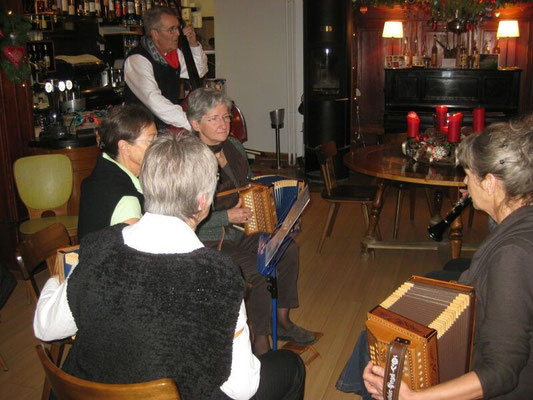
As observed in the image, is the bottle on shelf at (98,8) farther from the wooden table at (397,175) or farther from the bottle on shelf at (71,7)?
the wooden table at (397,175)

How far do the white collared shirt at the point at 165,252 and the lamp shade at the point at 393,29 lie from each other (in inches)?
313

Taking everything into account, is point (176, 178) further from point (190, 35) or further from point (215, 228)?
point (190, 35)

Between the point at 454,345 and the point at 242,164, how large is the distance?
1.85 meters

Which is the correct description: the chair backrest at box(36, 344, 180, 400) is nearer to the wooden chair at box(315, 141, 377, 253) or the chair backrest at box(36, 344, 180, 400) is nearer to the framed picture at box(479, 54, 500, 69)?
the wooden chair at box(315, 141, 377, 253)

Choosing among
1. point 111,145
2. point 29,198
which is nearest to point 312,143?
point 29,198

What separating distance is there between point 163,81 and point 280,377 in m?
2.39

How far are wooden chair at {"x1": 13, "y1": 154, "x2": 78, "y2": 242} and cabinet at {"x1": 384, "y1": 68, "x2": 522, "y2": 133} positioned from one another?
498cm

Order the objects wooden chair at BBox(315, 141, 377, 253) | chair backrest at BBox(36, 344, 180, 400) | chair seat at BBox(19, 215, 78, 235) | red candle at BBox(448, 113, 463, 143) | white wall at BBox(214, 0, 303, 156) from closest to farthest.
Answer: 1. chair backrest at BBox(36, 344, 180, 400)
2. chair seat at BBox(19, 215, 78, 235)
3. red candle at BBox(448, 113, 463, 143)
4. wooden chair at BBox(315, 141, 377, 253)
5. white wall at BBox(214, 0, 303, 156)

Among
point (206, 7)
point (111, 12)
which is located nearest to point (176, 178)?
point (111, 12)

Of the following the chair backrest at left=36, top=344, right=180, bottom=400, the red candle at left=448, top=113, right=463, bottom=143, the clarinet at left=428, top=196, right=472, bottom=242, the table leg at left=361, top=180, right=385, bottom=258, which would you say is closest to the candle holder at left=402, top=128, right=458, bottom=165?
the red candle at left=448, top=113, right=463, bottom=143

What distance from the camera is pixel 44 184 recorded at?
384cm

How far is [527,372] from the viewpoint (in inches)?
59.3

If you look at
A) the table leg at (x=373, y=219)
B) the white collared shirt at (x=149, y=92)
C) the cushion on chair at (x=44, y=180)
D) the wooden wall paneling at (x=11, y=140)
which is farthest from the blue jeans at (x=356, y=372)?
the wooden wall paneling at (x=11, y=140)

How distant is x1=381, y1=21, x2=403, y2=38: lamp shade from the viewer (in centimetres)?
858
